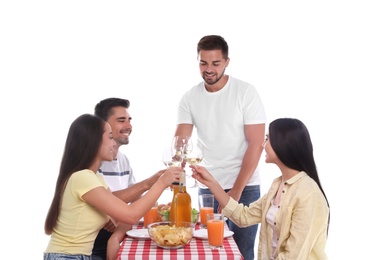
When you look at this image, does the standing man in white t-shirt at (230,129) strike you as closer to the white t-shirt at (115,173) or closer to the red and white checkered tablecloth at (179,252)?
the white t-shirt at (115,173)

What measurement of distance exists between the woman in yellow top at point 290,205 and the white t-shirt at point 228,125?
660mm

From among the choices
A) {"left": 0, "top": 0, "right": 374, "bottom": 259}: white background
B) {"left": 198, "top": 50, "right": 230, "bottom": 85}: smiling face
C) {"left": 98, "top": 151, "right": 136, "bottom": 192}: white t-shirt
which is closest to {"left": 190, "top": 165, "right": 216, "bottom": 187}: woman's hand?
{"left": 98, "top": 151, "right": 136, "bottom": 192}: white t-shirt

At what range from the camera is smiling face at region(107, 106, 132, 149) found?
3.06 m

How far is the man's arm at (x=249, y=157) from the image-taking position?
3.05 metres

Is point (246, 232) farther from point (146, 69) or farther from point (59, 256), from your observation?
point (146, 69)

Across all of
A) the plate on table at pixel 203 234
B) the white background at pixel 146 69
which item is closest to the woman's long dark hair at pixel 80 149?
the plate on table at pixel 203 234

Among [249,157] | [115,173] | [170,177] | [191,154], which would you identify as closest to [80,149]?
[170,177]

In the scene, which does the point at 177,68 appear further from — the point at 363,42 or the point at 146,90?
the point at 363,42

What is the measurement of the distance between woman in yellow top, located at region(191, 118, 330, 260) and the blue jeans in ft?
2.00

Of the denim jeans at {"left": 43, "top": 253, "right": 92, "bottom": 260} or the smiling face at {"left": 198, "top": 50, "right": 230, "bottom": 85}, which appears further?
the smiling face at {"left": 198, "top": 50, "right": 230, "bottom": 85}

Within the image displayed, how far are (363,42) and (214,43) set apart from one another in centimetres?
198

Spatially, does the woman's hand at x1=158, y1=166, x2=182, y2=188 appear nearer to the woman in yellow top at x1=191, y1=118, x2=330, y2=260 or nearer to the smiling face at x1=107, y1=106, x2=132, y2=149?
the woman in yellow top at x1=191, y1=118, x2=330, y2=260

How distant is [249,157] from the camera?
10.2 ft

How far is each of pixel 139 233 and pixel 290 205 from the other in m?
0.63
